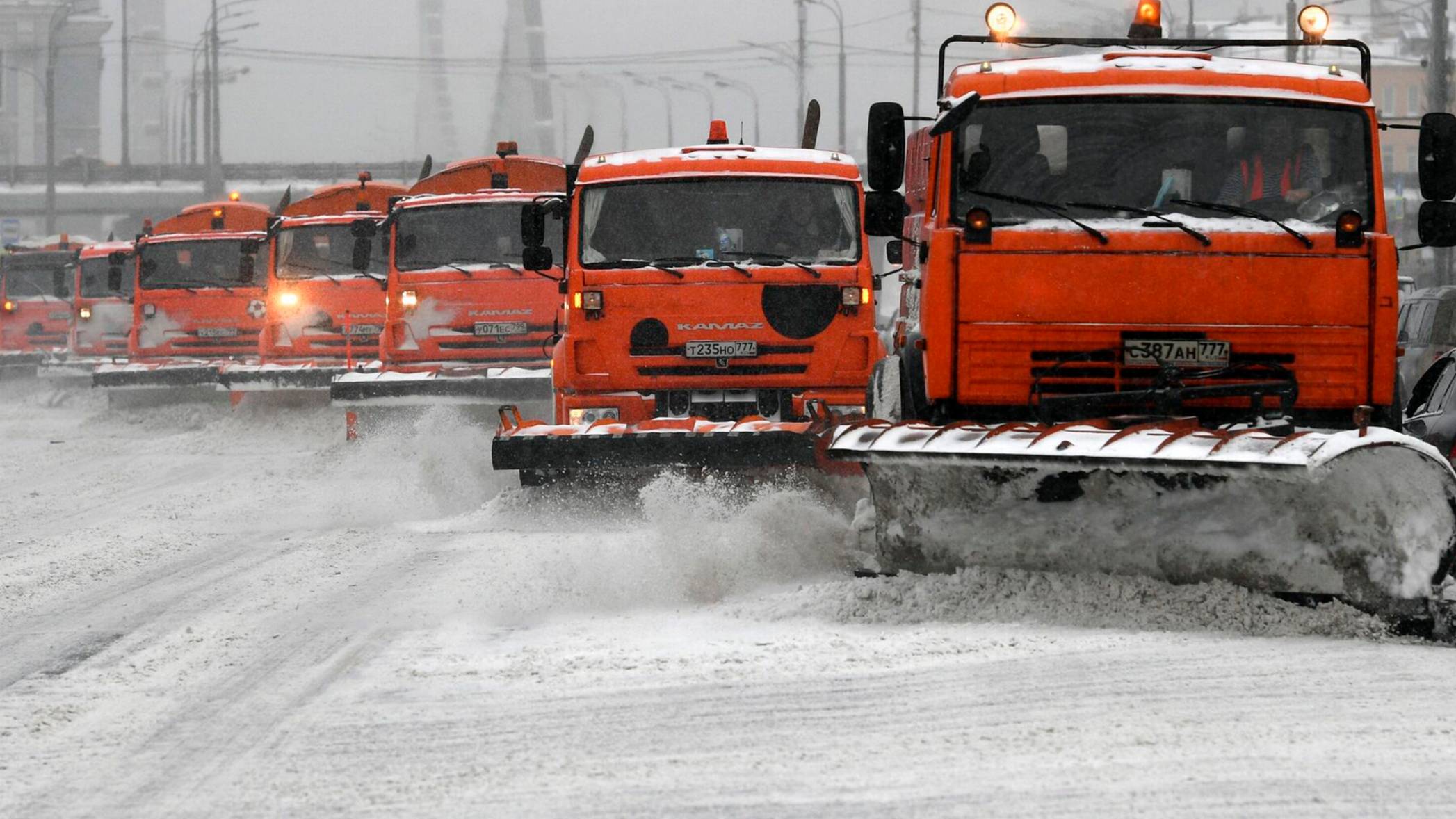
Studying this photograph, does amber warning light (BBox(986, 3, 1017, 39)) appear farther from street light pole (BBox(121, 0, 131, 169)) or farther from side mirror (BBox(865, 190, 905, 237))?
street light pole (BBox(121, 0, 131, 169))

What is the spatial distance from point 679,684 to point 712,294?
5.43 m

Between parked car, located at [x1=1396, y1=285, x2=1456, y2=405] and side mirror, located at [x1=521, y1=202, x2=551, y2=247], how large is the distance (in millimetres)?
8550

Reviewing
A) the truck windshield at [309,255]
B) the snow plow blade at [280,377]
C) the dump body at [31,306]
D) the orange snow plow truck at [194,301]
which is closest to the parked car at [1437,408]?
the snow plow blade at [280,377]

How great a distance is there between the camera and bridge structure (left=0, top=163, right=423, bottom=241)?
8531 centimetres

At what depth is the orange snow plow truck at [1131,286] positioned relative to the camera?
7289mm

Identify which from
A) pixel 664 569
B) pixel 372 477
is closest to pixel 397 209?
pixel 372 477

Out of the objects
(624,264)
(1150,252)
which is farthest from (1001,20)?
(624,264)

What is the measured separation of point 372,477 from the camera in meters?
14.0

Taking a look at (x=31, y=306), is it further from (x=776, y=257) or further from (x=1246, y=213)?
(x=1246, y=213)

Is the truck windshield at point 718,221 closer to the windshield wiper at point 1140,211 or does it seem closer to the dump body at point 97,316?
the windshield wiper at point 1140,211

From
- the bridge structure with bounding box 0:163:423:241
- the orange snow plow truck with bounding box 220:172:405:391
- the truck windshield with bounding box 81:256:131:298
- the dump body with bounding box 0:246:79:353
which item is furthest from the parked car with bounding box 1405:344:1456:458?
the bridge structure with bounding box 0:163:423:241

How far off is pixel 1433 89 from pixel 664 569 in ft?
77.9

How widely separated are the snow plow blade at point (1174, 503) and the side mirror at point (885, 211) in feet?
4.14

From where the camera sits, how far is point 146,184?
286ft
